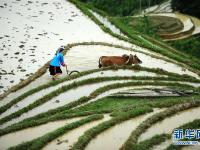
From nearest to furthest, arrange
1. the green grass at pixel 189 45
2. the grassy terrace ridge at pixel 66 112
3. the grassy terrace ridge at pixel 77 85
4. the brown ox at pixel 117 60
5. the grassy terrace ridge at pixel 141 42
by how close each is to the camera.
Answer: the grassy terrace ridge at pixel 66 112 < the grassy terrace ridge at pixel 77 85 < the brown ox at pixel 117 60 < the grassy terrace ridge at pixel 141 42 < the green grass at pixel 189 45

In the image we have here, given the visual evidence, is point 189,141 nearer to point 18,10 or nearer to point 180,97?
point 180,97

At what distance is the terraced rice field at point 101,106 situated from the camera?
9.98 m

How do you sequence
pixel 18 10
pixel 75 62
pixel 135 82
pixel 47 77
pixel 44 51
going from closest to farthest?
1. pixel 135 82
2. pixel 47 77
3. pixel 75 62
4. pixel 44 51
5. pixel 18 10

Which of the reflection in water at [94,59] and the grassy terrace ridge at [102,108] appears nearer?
the grassy terrace ridge at [102,108]

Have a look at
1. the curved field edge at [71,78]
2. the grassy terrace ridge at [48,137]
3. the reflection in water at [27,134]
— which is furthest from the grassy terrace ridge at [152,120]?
the curved field edge at [71,78]

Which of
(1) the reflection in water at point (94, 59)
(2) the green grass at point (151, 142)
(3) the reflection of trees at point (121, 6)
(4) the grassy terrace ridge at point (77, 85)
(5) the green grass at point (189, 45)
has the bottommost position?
(5) the green grass at point (189, 45)

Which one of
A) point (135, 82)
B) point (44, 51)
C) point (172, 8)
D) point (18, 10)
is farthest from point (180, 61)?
point (172, 8)

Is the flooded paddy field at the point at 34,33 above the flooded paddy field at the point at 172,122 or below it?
above

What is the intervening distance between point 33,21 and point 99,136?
13508 mm

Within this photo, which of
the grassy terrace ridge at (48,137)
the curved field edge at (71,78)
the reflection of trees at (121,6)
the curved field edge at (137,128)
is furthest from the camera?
the reflection of trees at (121,6)

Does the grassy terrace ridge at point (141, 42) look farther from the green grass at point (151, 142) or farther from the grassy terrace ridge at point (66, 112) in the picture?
the green grass at point (151, 142)

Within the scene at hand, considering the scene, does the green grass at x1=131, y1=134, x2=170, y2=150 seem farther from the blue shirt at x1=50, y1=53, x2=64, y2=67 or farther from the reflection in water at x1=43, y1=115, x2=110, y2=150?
the blue shirt at x1=50, y1=53, x2=64, y2=67

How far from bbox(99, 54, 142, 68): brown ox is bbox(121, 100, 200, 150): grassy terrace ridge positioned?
4.37 meters

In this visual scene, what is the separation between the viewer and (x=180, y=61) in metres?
18.4
